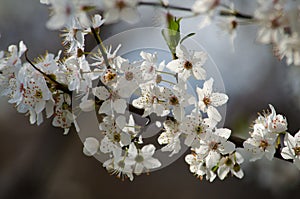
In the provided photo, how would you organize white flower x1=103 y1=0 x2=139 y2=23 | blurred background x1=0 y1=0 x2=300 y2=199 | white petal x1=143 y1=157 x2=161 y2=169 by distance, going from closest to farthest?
white flower x1=103 y1=0 x2=139 y2=23, white petal x1=143 y1=157 x2=161 y2=169, blurred background x1=0 y1=0 x2=300 y2=199

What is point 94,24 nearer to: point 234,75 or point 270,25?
point 270,25

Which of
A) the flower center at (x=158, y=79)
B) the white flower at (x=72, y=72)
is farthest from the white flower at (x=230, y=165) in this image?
the white flower at (x=72, y=72)

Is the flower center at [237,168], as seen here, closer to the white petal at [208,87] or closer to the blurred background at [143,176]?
the white petal at [208,87]

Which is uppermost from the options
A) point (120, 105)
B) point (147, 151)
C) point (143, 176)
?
point (120, 105)

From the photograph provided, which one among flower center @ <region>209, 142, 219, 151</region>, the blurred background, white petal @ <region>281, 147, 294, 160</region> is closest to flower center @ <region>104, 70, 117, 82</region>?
flower center @ <region>209, 142, 219, 151</region>

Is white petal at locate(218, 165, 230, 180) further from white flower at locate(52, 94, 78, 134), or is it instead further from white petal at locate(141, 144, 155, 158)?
white flower at locate(52, 94, 78, 134)

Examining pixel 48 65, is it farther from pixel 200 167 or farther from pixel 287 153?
pixel 287 153

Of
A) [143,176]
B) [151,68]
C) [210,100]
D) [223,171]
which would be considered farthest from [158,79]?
[143,176]
